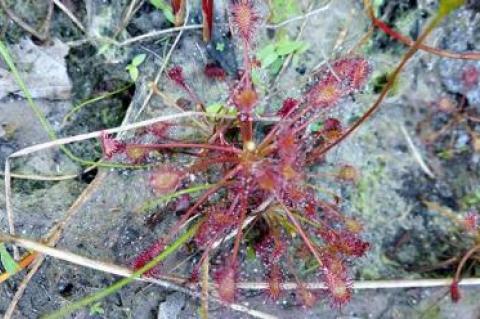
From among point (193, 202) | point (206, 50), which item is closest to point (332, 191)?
point (193, 202)

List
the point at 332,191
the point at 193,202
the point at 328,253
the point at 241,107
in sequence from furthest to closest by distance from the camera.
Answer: the point at 332,191
the point at 193,202
the point at 328,253
the point at 241,107

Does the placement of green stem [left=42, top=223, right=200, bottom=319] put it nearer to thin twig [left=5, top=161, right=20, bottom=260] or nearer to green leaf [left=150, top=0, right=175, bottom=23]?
thin twig [left=5, top=161, right=20, bottom=260]

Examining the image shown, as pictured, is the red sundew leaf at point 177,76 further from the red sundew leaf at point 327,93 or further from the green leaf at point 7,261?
the green leaf at point 7,261

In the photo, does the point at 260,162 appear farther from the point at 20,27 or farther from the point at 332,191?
the point at 20,27

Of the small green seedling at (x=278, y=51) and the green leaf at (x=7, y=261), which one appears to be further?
the small green seedling at (x=278, y=51)

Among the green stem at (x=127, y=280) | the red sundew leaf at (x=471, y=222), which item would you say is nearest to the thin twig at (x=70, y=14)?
the green stem at (x=127, y=280)

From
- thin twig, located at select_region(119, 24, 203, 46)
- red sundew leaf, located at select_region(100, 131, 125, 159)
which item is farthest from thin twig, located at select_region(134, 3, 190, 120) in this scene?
red sundew leaf, located at select_region(100, 131, 125, 159)

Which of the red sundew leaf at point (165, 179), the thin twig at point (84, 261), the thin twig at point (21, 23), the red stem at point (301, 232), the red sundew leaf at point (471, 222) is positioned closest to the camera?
the red sundew leaf at point (165, 179)
